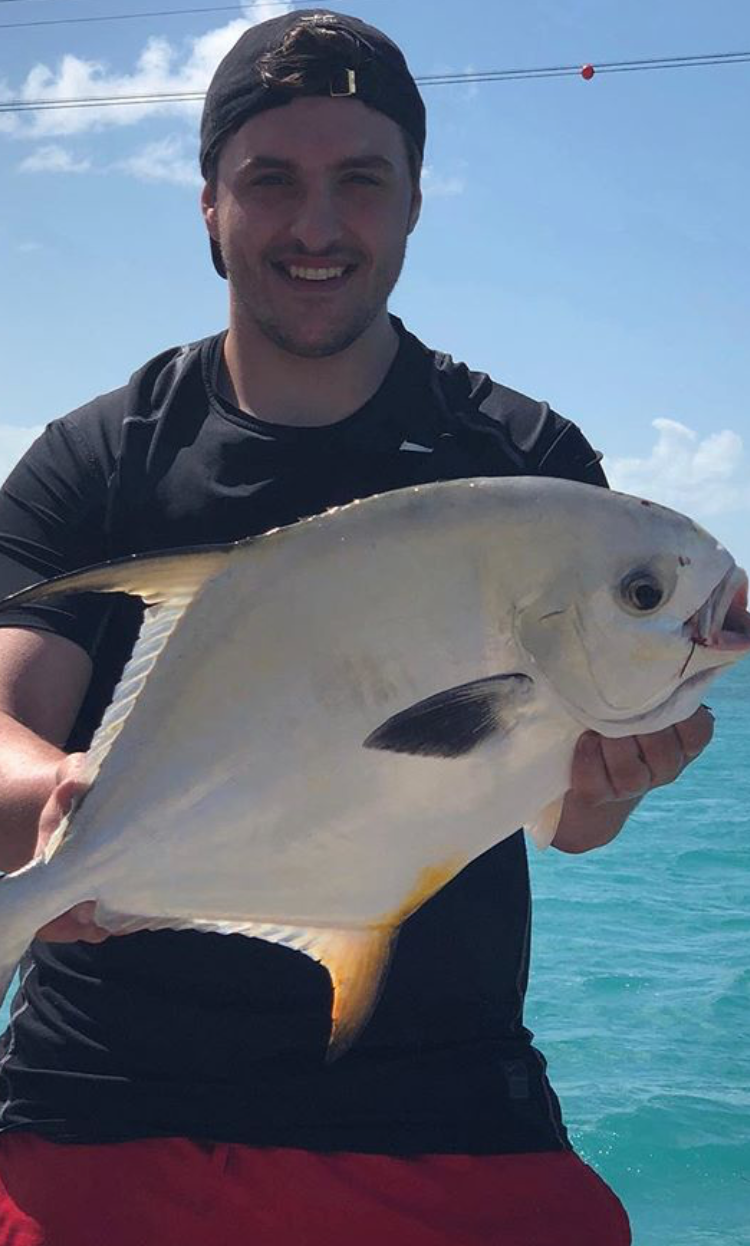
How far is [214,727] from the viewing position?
5.41ft

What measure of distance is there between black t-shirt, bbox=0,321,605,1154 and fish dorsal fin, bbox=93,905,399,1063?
29cm

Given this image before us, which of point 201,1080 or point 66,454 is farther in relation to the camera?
point 66,454

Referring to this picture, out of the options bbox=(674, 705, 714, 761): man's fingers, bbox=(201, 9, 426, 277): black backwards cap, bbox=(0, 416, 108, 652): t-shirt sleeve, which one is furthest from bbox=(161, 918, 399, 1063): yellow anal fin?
bbox=(201, 9, 426, 277): black backwards cap

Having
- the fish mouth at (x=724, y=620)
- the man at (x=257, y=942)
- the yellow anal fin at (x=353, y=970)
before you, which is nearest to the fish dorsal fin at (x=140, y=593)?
the man at (x=257, y=942)

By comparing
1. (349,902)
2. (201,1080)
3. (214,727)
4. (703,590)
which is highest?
(703,590)

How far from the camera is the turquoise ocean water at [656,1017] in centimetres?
527

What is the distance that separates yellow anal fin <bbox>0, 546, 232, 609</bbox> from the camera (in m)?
1.66

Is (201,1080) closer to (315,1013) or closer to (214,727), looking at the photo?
(315,1013)

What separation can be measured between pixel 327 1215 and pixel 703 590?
1.06m

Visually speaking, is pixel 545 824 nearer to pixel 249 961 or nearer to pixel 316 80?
pixel 249 961

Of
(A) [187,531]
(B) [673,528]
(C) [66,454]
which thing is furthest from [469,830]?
(C) [66,454]

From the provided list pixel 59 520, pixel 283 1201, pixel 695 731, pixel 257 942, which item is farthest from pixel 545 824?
pixel 59 520

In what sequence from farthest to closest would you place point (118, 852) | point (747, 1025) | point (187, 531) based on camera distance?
1. point (747, 1025)
2. point (187, 531)
3. point (118, 852)

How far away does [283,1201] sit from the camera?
2006 mm
